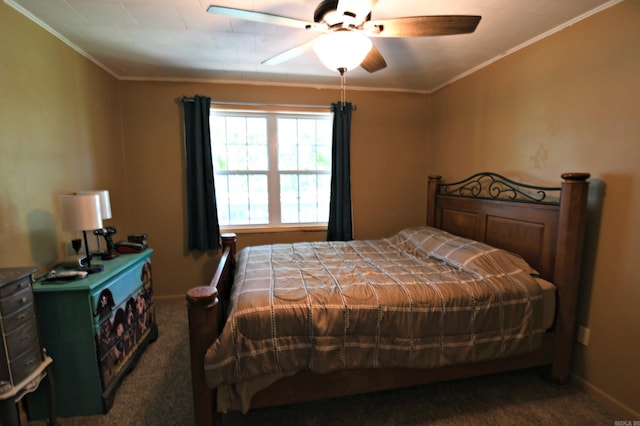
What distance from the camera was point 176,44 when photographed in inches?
88.7

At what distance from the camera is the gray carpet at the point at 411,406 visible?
1620 millimetres

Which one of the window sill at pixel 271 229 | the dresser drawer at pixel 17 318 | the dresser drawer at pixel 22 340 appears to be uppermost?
the window sill at pixel 271 229

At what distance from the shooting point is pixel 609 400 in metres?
1.73

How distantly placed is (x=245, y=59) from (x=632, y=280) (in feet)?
10.9

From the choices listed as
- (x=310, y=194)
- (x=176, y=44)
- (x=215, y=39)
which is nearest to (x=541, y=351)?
(x=310, y=194)

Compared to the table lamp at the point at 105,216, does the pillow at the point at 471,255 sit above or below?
below

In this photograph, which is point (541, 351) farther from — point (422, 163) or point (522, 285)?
point (422, 163)

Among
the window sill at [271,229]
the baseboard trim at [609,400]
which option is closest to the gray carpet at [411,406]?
the baseboard trim at [609,400]

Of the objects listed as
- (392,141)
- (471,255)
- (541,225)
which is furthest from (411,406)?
(392,141)

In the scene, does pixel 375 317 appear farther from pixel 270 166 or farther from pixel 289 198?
pixel 270 166

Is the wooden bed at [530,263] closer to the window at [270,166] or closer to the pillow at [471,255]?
the pillow at [471,255]

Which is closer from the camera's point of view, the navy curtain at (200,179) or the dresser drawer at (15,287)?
the dresser drawer at (15,287)

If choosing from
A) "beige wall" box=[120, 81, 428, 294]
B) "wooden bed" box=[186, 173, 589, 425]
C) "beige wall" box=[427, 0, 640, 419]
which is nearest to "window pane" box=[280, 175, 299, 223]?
"beige wall" box=[120, 81, 428, 294]

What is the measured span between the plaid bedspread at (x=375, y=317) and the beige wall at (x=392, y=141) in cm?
58
